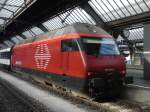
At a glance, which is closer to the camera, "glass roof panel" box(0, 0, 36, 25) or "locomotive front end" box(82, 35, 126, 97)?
"locomotive front end" box(82, 35, 126, 97)

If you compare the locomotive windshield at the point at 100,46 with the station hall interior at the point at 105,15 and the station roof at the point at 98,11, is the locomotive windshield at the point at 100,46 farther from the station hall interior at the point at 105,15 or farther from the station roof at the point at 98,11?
the station roof at the point at 98,11

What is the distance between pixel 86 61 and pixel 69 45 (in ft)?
5.31

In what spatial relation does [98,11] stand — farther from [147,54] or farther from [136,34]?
[147,54]

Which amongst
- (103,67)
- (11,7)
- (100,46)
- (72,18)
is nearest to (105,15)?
(72,18)

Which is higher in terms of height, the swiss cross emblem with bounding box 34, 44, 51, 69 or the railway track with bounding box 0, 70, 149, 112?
the swiss cross emblem with bounding box 34, 44, 51, 69

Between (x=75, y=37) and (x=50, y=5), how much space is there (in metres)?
19.3

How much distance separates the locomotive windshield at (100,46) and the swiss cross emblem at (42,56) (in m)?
3.93

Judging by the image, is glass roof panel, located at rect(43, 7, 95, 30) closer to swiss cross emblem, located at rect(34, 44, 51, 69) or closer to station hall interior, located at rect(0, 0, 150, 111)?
station hall interior, located at rect(0, 0, 150, 111)

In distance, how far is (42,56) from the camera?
759 inches

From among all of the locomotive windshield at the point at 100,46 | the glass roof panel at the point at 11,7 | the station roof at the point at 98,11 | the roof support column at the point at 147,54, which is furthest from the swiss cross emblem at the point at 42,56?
the glass roof panel at the point at 11,7

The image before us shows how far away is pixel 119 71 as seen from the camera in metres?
14.5

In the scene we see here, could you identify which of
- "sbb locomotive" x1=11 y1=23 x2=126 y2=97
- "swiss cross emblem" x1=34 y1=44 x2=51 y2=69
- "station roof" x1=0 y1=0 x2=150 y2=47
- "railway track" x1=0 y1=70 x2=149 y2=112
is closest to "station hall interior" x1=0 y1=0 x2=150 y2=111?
"station roof" x1=0 y1=0 x2=150 y2=47

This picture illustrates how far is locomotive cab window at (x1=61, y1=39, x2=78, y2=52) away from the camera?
14.4 meters

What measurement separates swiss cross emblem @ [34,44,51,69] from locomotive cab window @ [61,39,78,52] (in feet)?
7.65
